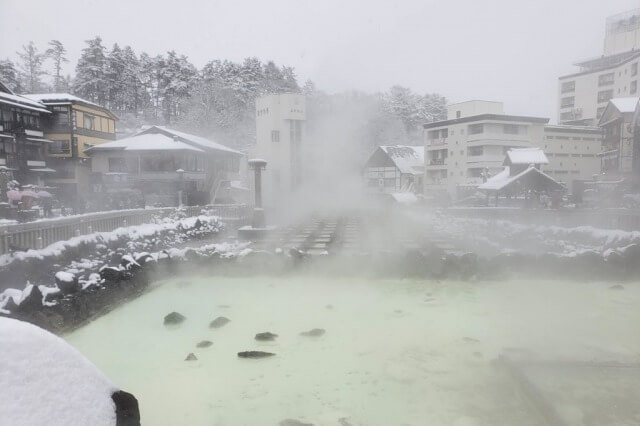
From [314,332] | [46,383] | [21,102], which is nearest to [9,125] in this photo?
[21,102]

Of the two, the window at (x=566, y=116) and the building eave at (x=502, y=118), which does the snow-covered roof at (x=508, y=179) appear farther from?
the window at (x=566, y=116)

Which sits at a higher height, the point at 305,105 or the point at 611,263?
the point at 305,105

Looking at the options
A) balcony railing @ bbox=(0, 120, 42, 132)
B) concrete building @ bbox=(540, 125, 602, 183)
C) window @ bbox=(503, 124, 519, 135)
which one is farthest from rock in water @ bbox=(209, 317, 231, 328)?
concrete building @ bbox=(540, 125, 602, 183)

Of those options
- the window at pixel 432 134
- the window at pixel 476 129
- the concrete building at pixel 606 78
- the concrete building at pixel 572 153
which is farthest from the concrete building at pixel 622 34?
the window at pixel 432 134

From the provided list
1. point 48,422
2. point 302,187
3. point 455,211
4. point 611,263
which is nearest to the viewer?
point 48,422

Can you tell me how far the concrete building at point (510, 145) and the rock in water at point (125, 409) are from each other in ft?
104

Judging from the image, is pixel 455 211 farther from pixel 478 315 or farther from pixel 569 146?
pixel 569 146

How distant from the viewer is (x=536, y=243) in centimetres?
1469

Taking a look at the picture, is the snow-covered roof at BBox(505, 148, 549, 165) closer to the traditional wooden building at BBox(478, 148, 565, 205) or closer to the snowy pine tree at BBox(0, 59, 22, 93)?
the traditional wooden building at BBox(478, 148, 565, 205)

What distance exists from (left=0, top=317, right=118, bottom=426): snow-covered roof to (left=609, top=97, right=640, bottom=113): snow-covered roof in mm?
26097

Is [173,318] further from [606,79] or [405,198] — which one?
[606,79]

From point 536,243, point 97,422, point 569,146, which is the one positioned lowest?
point 536,243

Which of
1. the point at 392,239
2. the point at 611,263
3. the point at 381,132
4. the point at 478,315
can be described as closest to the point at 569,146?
the point at 381,132

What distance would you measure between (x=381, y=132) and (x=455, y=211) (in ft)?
64.1
